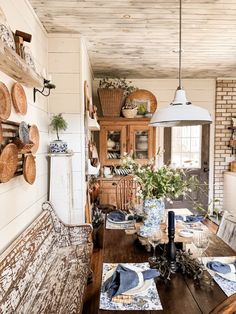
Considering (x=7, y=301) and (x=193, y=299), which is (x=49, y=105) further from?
(x=193, y=299)

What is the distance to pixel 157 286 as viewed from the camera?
55.6 inches

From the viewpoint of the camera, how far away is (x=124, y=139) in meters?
4.61

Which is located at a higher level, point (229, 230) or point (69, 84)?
point (69, 84)

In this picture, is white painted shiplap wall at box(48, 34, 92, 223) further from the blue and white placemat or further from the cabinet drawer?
the blue and white placemat

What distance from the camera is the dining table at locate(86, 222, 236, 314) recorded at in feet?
4.03

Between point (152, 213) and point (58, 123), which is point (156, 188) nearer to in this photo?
point (152, 213)

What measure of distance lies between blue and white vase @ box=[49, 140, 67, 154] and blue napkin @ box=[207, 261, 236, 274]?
1.72m

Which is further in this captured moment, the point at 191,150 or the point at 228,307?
the point at 191,150

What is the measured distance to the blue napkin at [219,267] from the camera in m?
1.52

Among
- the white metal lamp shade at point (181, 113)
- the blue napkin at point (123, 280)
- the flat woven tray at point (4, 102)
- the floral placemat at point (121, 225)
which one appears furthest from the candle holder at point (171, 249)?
the flat woven tray at point (4, 102)

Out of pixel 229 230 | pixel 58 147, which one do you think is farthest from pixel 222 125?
pixel 58 147

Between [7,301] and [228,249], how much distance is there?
1434 millimetres

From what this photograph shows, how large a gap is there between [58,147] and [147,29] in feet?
4.93

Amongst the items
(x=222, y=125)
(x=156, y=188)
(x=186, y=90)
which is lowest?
(x=156, y=188)
